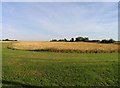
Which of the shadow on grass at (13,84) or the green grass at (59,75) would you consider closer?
the shadow on grass at (13,84)

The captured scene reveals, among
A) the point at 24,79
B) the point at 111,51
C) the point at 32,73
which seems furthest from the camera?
the point at 111,51

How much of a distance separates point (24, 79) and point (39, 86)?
1912 millimetres

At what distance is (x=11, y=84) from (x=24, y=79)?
1596 millimetres

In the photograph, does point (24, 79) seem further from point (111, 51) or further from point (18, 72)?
point (111, 51)

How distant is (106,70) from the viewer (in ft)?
65.2

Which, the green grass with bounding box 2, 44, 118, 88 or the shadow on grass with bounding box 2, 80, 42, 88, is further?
the green grass with bounding box 2, 44, 118, 88

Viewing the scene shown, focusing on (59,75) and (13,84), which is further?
(59,75)

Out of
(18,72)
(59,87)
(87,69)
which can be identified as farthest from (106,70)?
(18,72)

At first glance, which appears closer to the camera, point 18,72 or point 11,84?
point 11,84

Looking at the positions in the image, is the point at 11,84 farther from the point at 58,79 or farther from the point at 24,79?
the point at 58,79

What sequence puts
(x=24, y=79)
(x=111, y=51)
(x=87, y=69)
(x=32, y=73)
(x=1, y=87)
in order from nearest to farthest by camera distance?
(x=1, y=87), (x=24, y=79), (x=32, y=73), (x=87, y=69), (x=111, y=51)

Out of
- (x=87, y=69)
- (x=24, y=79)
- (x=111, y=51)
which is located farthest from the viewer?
(x=111, y=51)

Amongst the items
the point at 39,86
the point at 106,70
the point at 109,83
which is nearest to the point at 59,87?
the point at 39,86

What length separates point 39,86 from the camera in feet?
49.1
